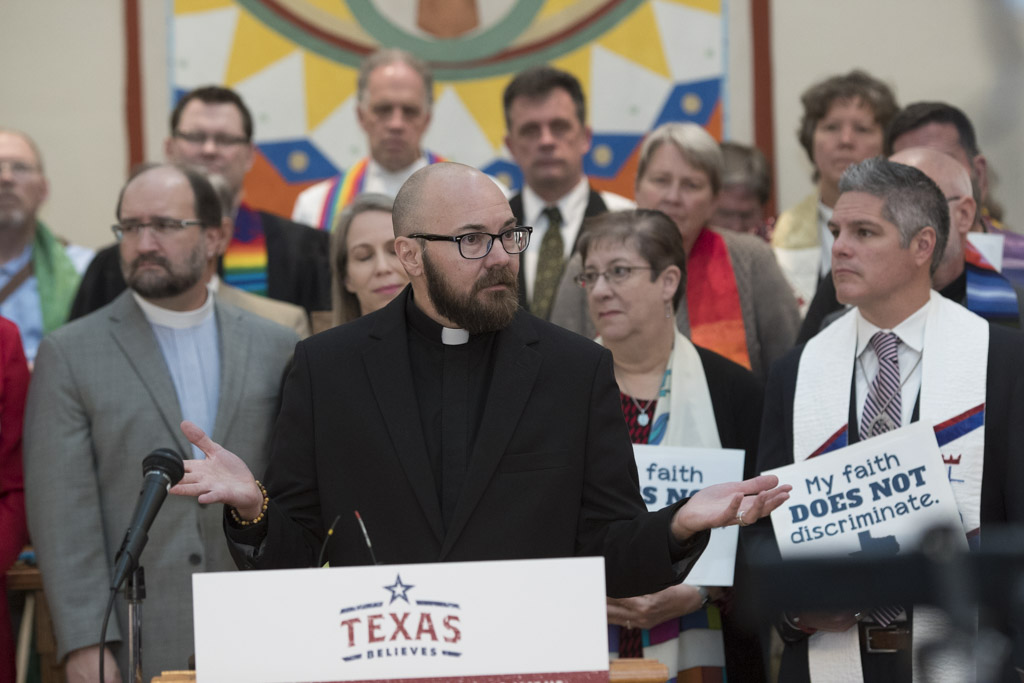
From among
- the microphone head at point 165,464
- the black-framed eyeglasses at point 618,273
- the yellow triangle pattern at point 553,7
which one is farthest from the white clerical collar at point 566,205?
the microphone head at point 165,464

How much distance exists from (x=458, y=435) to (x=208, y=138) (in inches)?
117

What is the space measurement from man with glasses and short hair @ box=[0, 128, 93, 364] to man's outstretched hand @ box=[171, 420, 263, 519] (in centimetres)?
273

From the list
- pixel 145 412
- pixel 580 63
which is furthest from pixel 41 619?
pixel 580 63

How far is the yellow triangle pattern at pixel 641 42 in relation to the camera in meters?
6.71

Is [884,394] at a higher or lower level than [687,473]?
higher

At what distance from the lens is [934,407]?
3449mm

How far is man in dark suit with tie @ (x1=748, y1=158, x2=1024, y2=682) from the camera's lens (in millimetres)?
3377

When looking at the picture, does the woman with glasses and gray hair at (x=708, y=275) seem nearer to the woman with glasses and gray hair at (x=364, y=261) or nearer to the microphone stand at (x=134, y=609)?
the woman with glasses and gray hair at (x=364, y=261)

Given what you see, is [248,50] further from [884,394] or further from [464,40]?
[884,394]

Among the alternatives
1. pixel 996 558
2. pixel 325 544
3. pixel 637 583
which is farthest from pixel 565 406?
pixel 996 558

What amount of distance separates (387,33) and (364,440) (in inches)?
172

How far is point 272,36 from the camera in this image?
22.2ft

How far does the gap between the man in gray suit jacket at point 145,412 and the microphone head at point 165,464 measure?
1.28 meters

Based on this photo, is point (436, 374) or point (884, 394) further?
point (884, 394)
